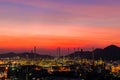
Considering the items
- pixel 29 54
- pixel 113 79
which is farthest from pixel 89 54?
pixel 113 79

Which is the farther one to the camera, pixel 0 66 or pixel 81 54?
pixel 81 54

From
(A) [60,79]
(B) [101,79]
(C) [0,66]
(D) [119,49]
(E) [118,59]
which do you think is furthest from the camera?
(D) [119,49]

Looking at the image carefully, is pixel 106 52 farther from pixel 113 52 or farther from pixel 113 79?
pixel 113 79

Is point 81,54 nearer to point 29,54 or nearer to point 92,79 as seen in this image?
point 29,54

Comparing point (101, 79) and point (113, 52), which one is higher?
point (113, 52)

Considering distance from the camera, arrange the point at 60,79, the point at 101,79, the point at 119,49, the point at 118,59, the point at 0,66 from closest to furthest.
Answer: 1. the point at 60,79
2. the point at 101,79
3. the point at 0,66
4. the point at 118,59
5. the point at 119,49

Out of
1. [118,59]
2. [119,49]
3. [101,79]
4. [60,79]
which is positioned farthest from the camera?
[119,49]

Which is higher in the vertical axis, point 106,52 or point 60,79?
point 106,52

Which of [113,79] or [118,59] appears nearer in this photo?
[113,79]

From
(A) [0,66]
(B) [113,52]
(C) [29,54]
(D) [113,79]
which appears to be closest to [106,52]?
(B) [113,52]
